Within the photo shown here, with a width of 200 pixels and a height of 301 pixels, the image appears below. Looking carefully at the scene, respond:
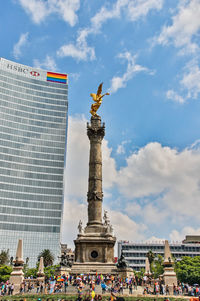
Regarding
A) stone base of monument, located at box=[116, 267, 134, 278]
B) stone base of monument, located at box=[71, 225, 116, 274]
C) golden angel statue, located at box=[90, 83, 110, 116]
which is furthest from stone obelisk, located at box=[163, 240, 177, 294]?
golden angel statue, located at box=[90, 83, 110, 116]

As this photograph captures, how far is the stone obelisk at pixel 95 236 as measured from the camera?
36.0 meters

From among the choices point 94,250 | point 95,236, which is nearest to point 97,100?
point 95,236

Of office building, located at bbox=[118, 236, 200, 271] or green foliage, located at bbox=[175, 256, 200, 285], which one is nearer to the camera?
green foliage, located at bbox=[175, 256, 200, 285]

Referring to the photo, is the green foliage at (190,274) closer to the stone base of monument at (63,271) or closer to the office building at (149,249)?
the stone base of monument at (63,271)

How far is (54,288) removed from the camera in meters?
26.5

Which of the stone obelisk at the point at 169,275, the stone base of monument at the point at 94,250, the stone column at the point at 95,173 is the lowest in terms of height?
the stone obelisk at the point at 169,275

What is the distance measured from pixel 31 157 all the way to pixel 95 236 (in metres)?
79.0

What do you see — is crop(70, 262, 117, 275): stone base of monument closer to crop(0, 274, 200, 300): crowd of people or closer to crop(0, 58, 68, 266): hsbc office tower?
crop(0, 274, 200, 300): crowd of people

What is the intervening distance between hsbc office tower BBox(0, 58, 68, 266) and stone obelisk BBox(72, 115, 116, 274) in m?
69.2

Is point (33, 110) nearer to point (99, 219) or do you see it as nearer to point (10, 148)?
point (10, 148)

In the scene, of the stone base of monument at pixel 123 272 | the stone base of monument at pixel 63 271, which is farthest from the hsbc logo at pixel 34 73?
the stone base of monument at pixel 123 272

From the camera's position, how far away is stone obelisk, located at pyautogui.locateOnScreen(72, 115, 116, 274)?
3603 centimetres

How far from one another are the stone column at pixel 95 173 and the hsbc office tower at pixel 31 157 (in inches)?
2709

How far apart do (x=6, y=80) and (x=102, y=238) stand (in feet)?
314
